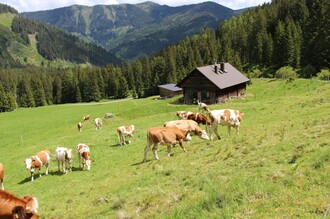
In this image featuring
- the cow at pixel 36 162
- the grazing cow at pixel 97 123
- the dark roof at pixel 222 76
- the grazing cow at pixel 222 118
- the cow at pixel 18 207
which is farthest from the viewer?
the dark roof at pixel 222 76

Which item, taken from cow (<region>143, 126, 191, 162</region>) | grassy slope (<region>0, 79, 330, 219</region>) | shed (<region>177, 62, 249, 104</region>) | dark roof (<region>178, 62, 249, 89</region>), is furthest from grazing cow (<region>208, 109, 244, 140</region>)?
dark roof (<region>178, 62, 249, 89</region>)

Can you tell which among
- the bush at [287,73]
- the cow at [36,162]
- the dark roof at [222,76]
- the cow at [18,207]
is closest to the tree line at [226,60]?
the bush at [287,73]

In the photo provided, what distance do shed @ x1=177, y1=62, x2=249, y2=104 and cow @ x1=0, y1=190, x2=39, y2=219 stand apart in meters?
49.4

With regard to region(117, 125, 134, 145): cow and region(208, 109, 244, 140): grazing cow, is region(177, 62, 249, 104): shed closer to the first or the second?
region(117, 125, 134, 145): cow

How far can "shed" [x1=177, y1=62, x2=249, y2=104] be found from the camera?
191ft

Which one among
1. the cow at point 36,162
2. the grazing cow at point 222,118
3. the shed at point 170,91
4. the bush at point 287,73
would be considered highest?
the bush at point 287,73

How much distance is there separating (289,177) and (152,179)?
6.34m

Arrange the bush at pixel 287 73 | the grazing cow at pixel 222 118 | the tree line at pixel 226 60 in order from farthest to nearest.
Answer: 1. the tree line at pixel 226 60
2. the bush at pixel 287 73
3. the grazing cow at pixel 222 118

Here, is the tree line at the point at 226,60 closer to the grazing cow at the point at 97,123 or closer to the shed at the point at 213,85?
the shed at the point at 213,85

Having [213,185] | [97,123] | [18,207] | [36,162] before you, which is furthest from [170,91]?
[18,207]

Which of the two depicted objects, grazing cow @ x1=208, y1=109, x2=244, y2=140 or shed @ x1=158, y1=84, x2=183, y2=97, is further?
shed @ x1=158, y1=84, x2=183, y2=97

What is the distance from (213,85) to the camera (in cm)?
5756

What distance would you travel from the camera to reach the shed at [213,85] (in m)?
58.2

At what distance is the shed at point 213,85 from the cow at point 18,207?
49.4 m
